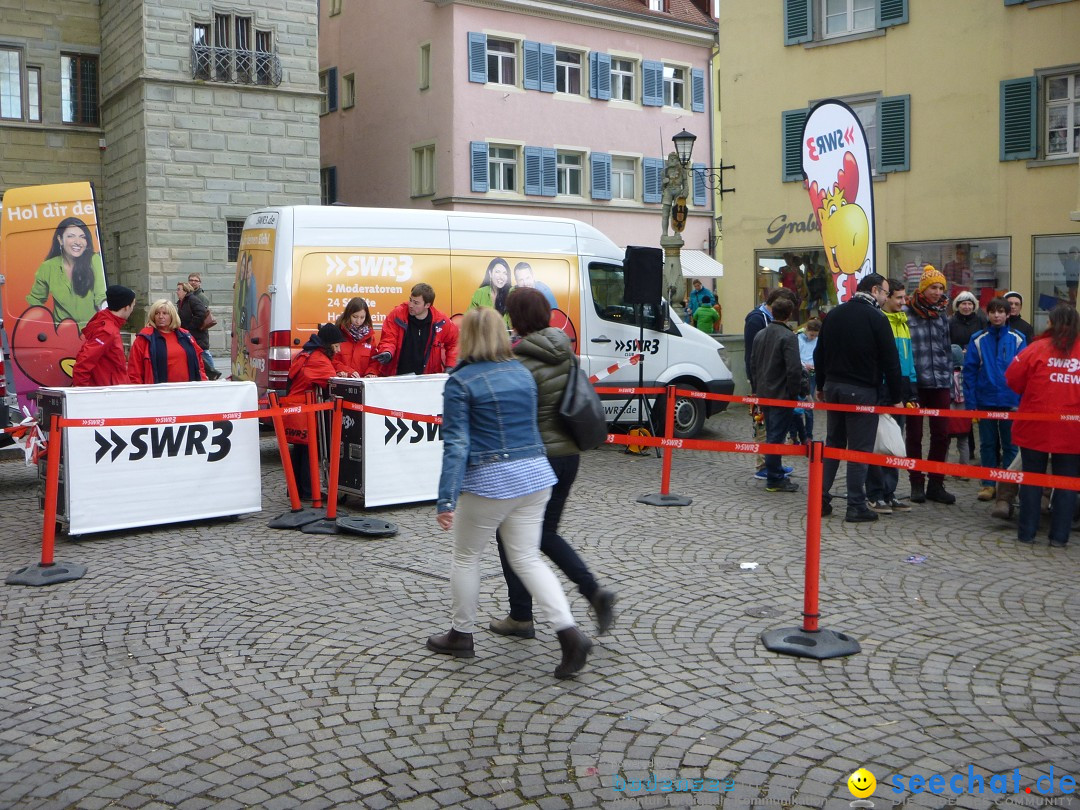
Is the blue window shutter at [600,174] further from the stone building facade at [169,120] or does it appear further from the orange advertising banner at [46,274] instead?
the orange advertising banner at [46,274]

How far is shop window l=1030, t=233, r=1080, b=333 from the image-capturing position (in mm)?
19469

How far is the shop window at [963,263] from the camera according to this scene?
804 inches

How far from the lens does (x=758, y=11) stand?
23.7 m

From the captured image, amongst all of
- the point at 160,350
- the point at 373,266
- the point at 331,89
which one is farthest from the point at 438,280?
the point at 331,89

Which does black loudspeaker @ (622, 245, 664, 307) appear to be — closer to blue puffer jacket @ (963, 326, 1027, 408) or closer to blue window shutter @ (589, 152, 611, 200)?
blue puffer jacket @ (963, 326, 1027, 408)

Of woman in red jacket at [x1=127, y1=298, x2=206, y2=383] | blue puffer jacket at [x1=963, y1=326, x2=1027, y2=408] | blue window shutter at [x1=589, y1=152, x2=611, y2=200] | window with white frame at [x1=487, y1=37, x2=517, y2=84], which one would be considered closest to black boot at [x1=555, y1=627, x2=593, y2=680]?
woman in red jacket at [x1=127, y1=298, x2=206, y2=383]

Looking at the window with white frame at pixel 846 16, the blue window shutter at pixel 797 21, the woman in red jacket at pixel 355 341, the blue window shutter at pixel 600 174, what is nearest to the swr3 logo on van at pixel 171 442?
the woman in red jacket at pixel 355 341

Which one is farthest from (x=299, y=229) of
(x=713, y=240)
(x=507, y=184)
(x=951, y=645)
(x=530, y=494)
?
(x=713, y=240)

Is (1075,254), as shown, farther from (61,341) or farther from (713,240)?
(713,240)

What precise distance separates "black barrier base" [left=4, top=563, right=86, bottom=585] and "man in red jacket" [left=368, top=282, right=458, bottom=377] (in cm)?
376

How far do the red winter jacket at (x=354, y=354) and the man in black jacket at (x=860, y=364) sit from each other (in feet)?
12.8

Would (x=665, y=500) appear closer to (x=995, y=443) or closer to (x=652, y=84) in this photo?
(x=995, y=443)

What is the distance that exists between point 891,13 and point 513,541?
18898 millimetres

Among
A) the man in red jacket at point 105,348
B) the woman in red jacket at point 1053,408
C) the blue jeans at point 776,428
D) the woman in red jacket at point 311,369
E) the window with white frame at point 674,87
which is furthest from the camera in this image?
the window with white frame at point 674,87
